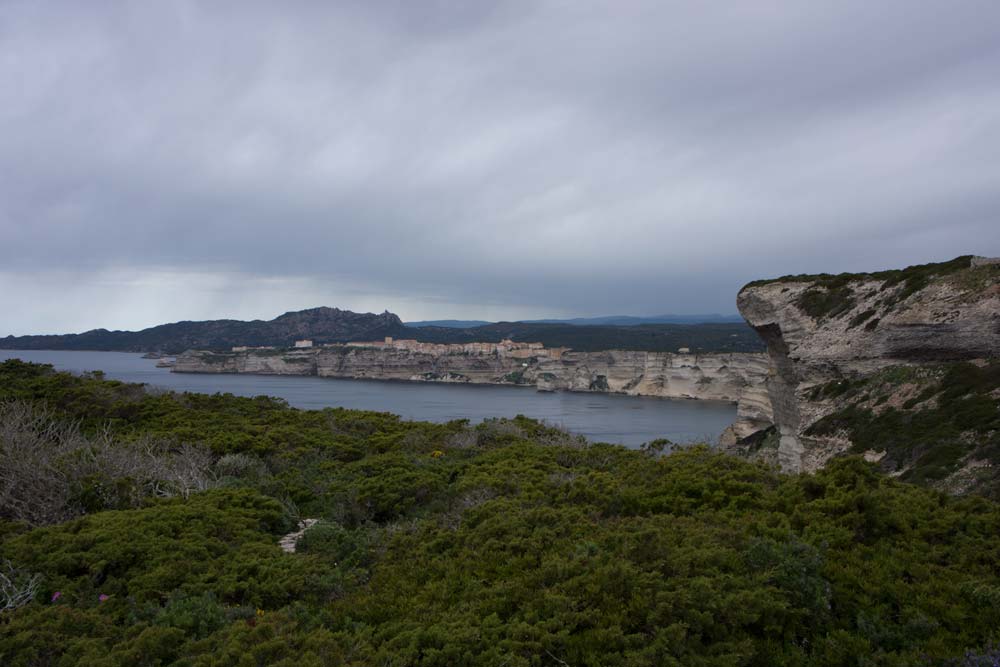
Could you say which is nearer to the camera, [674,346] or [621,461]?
[621,461]

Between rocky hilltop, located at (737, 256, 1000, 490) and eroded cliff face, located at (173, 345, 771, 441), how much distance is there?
35.5 meters

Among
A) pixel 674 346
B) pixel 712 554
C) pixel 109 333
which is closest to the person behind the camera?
pixel 712 554

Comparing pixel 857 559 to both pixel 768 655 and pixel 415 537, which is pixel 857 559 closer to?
pixel 768 655

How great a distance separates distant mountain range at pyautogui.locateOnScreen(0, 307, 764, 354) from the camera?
125 metres

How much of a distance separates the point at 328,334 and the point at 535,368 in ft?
243

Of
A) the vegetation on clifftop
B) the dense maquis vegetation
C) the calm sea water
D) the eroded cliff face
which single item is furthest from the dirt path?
the eroded cliff face

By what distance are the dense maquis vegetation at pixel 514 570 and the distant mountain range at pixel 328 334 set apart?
345ft

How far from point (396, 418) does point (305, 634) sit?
15029mm

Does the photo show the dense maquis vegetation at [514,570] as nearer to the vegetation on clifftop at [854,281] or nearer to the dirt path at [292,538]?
the dirt path at [292,538]

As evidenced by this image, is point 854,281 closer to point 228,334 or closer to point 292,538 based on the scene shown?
point 292,538

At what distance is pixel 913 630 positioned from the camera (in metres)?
4.05

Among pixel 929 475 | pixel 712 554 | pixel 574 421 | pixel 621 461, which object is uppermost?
pixel 712 554

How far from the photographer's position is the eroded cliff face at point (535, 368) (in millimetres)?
77000

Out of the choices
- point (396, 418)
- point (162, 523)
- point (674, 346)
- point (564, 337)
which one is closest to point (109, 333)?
point (564, 337)
